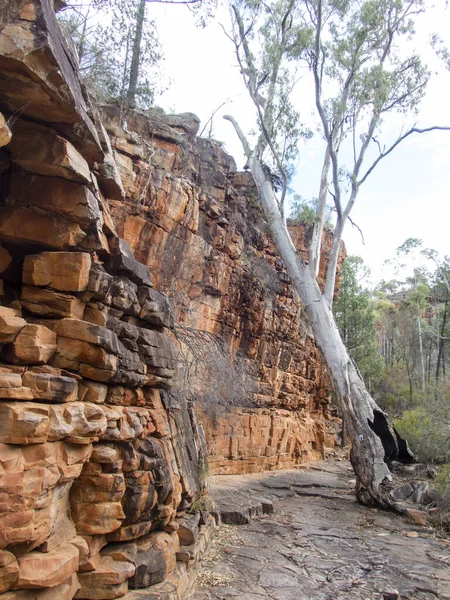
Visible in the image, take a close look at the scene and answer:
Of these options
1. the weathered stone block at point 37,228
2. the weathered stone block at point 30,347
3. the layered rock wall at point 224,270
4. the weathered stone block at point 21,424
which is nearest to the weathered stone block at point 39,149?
the weathered stone block at point 37,228

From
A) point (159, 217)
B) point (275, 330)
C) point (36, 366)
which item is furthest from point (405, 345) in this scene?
point (36, 366)

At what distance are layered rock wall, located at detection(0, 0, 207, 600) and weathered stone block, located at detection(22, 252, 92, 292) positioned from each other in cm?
1

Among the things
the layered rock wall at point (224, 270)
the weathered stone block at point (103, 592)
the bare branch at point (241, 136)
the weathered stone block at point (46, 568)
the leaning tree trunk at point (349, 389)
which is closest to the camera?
the weathered stone block at point (46, 568)

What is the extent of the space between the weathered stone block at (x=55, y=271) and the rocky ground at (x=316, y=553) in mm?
3416

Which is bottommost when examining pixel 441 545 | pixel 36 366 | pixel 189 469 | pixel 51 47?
pixel 441 545

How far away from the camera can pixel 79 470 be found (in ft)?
12.5

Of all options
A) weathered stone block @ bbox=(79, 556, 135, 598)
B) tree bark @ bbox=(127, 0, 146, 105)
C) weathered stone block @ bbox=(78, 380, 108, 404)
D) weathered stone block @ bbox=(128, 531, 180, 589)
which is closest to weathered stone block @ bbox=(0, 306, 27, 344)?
weathered stone block @ bbox=(78, 380, 108, 404)

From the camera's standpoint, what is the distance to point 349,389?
1117cm

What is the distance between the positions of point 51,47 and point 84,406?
2.77m

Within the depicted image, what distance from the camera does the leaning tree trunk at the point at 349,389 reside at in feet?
33.9

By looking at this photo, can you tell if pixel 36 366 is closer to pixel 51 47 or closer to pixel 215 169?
pixel 51 47

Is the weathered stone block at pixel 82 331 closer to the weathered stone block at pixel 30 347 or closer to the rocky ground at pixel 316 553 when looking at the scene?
Answer: the weathered stone block at pixel 30 347

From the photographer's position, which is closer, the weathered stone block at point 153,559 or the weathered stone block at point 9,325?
the weathered stone block at point 9,325

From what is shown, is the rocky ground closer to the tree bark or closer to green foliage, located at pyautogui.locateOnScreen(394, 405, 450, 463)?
green foliage, located at pyautogui.locateOnScreen(394, 405, 450, 463)
